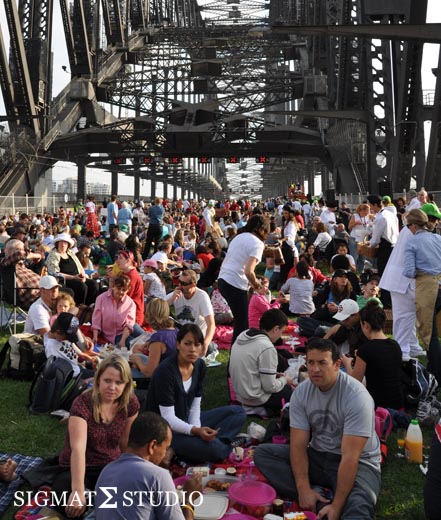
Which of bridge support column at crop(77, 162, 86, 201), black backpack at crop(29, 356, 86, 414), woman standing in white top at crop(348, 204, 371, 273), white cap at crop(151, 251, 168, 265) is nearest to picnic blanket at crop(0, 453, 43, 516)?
black backpack at crop(29, 356, 86, 414)

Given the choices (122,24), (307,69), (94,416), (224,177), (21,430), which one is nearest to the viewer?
(94,416)

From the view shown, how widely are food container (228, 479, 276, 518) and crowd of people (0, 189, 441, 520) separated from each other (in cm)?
13

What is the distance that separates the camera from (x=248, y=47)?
58562mm

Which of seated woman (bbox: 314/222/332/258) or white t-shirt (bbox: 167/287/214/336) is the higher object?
white t-shirt (bbox: 167/287/214/336)

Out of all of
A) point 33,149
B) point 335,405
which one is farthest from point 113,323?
point 33,149

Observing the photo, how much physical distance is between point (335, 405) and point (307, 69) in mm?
48891

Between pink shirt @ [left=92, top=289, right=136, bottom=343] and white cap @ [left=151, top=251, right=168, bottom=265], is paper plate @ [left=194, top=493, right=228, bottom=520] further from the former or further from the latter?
white cap @ [left=151, top=251, right=168, bottom=265]

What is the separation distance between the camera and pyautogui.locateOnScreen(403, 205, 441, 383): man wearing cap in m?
7.30

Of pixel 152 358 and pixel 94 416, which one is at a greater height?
pixel 94 416

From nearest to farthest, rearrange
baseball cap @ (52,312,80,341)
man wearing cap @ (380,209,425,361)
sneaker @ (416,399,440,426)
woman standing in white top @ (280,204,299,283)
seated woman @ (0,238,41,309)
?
sneaker @ (416,399,440,426) → baseball cap @ (52,312,80,341) → man wearing cap @ (380,209,425,361) → seated woman @ (0,238,41,309) → woman standing in white top @ (280,204,299,283)

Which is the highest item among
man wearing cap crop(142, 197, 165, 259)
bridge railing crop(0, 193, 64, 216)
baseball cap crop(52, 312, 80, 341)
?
baseball cap crop(52, 312, 80, 341)

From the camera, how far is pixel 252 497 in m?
4.73

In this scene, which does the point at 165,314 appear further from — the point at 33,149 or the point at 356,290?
the point at 33,149

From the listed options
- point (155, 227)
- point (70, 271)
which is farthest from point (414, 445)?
point (155, 227)
